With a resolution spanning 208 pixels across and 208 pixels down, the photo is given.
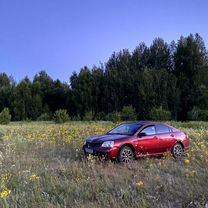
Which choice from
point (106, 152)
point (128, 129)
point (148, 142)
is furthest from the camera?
point (128, 129)

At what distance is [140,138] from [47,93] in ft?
153

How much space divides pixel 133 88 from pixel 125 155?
3781 centimetres

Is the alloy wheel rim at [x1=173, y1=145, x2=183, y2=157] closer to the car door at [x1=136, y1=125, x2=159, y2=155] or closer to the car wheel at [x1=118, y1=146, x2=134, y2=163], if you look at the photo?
the car door at [x1=136, y1=125, x2=159, y2=155]

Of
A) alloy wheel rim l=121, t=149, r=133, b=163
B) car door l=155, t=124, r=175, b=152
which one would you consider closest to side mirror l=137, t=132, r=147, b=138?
car door l=155, t=124, r=175, b=152

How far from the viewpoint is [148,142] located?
1394 centimetres

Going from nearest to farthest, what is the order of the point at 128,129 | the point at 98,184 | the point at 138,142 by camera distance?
the point at 98,184, the point at 138,142, the point at 128,129

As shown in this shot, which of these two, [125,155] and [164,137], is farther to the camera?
[164,137]

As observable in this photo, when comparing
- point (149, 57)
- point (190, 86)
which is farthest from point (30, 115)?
point (190, 86)

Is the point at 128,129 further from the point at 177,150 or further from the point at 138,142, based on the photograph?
the point at 177,150

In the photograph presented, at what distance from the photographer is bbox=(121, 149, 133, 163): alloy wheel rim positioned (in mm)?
13109

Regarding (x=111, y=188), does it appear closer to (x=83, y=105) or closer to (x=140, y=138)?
(x=140, y=138)

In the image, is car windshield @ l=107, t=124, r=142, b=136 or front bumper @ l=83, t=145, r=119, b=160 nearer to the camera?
front bumper @ l=83, t=145, r=119, b=160

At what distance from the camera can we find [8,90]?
2395 inches

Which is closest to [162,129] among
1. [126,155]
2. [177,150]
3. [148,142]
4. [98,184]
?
[177,150]
